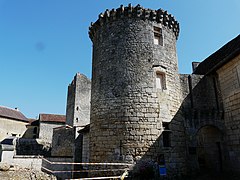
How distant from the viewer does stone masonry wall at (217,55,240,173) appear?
8434mm

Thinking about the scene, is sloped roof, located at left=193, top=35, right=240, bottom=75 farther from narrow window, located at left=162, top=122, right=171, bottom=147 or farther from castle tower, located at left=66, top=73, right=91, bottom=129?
castle tower, located at left=66, top=73, right=91, bottom=129

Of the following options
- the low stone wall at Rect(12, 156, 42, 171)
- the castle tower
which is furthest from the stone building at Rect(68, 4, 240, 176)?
the castle tower

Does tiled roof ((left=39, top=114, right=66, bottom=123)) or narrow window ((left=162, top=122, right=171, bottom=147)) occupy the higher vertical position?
tiled roof ((left=39, top=114, right=66, bottom=123))

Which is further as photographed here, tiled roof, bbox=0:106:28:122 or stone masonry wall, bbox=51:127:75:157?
tiled roof, bbox=0:106:28:122

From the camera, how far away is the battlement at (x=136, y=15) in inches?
346

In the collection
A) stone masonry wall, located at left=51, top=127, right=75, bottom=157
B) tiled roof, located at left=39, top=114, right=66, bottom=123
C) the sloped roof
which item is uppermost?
the sloped roof

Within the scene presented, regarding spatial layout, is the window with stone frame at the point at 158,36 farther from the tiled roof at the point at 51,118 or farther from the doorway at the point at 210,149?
the tiled roof at the point at 51,118

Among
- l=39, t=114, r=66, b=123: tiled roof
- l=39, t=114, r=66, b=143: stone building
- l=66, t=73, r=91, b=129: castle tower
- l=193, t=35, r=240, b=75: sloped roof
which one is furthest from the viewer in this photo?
l=39, t=114, r=66, b=123: tiled roof

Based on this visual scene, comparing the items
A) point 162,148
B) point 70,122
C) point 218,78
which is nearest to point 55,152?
point 70,122

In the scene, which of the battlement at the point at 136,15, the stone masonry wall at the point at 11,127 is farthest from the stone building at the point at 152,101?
the stone masonry wall at the point at 11,127

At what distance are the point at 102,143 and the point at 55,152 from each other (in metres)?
→ 11.9

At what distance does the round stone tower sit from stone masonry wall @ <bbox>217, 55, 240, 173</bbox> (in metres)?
2.47

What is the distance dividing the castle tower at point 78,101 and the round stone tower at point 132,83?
16.7 meters

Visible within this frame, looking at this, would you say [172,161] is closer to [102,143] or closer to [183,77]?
[102,143]
